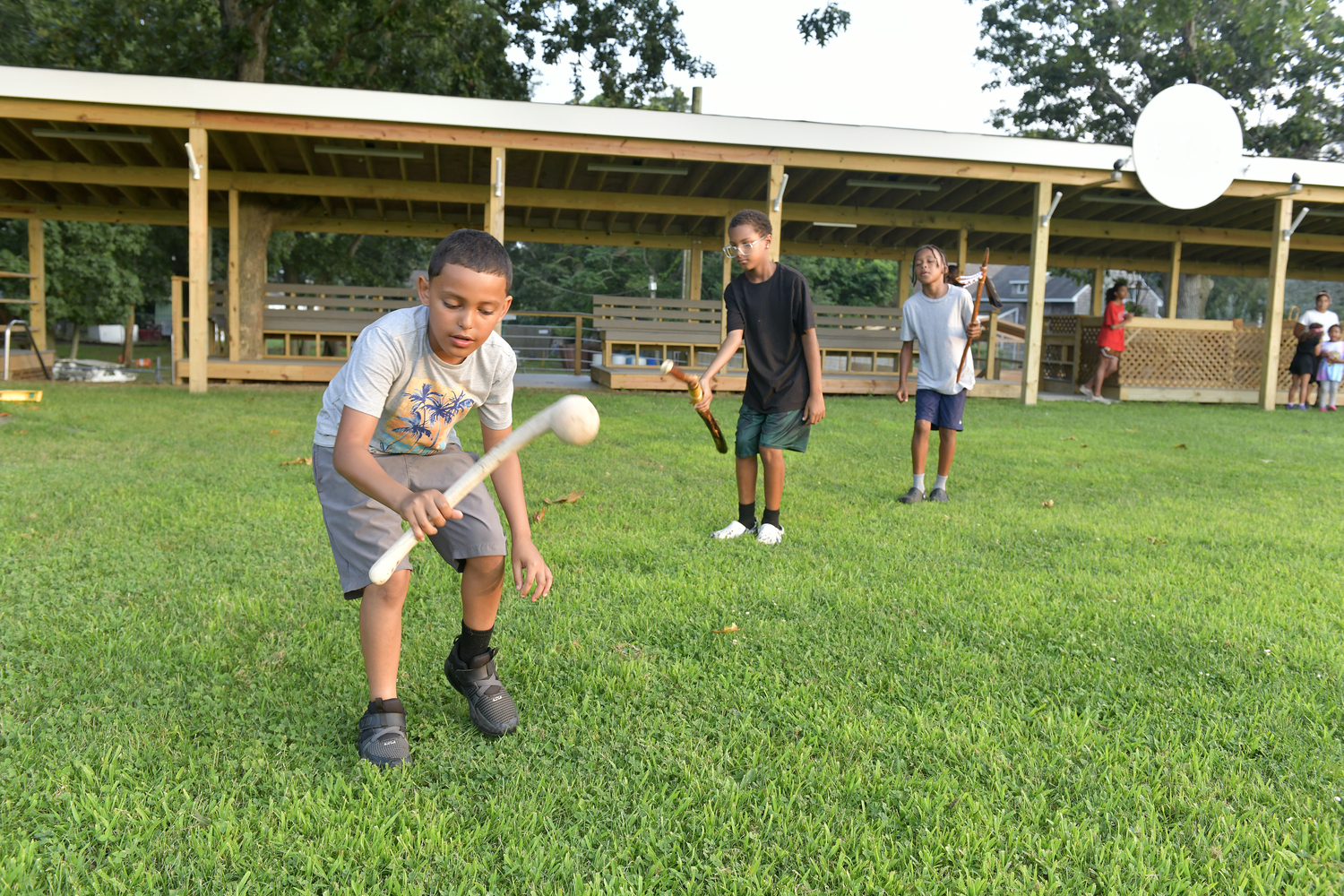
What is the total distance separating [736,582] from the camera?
379cm

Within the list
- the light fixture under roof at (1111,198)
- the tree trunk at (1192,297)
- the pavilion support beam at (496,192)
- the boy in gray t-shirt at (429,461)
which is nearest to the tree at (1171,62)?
the tree trunk at (1192,297)

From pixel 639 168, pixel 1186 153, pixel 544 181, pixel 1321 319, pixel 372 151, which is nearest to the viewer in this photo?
pixel 372 151

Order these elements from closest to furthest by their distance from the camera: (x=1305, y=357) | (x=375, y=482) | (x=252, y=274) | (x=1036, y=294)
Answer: (x=375, y=482)
(x=1036, y=294)
(x=1305, y=357)
(x=252, y=274)

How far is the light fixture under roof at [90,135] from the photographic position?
11.6 metres

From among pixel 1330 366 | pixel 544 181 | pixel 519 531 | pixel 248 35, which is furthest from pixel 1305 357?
pixel 248 35

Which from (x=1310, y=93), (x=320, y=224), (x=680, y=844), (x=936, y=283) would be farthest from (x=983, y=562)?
(x=1310, y=93)

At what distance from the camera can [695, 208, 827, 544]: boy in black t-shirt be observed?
4.73 m

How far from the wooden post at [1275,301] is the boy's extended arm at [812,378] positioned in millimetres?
11788

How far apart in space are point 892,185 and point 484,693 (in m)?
12.7

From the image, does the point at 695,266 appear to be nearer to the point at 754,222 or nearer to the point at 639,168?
the point at 639,168

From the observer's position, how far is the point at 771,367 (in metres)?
4.80

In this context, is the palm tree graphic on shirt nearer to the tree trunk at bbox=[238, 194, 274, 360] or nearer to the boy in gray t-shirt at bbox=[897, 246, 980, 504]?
the boy in gray t-shirt at bbox=[897, 246, 980, 504]

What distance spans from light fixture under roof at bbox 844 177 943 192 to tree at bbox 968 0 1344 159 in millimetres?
15273

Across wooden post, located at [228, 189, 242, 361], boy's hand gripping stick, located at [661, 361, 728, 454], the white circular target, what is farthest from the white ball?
the white circular target
